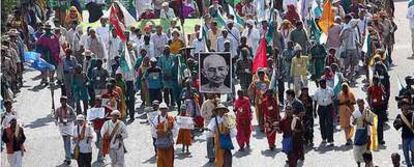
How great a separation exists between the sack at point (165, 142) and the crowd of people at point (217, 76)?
0.7 inches

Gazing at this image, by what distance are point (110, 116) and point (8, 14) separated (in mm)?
13051

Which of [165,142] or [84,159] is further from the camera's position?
[84,159]

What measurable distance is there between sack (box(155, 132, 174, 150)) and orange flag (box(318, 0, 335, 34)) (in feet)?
29.8

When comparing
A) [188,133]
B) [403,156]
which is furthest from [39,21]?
[403,156]

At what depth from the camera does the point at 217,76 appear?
29.5 meters

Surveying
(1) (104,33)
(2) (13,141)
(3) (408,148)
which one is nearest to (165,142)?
(2) (13,141)

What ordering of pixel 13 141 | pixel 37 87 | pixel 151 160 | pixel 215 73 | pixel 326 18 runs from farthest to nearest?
1. pixel 37 87
2. pixel 326 18
3. pixel 215 73
4. pixel 151 160
5. pixel 13 141

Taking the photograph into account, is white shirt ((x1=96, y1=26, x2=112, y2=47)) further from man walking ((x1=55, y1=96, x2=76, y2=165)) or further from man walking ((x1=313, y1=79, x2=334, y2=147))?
man walking ((x1=313, y1=79, x2=334, y2=147))

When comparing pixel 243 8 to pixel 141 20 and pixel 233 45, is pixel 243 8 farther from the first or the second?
pixel 233 45

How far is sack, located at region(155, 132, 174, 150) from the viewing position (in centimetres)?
2655

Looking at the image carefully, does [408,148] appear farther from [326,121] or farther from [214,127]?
[214,127]

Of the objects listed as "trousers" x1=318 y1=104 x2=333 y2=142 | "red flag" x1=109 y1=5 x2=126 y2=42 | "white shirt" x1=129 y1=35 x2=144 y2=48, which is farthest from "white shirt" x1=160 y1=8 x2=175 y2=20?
"trousers" x1=318 y1=104 x2=333 y2=142

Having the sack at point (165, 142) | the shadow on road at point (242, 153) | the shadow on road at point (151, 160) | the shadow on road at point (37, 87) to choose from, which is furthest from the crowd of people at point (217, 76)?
the shadow on road at point (151, 160)

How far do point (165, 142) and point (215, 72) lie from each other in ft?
10.9
